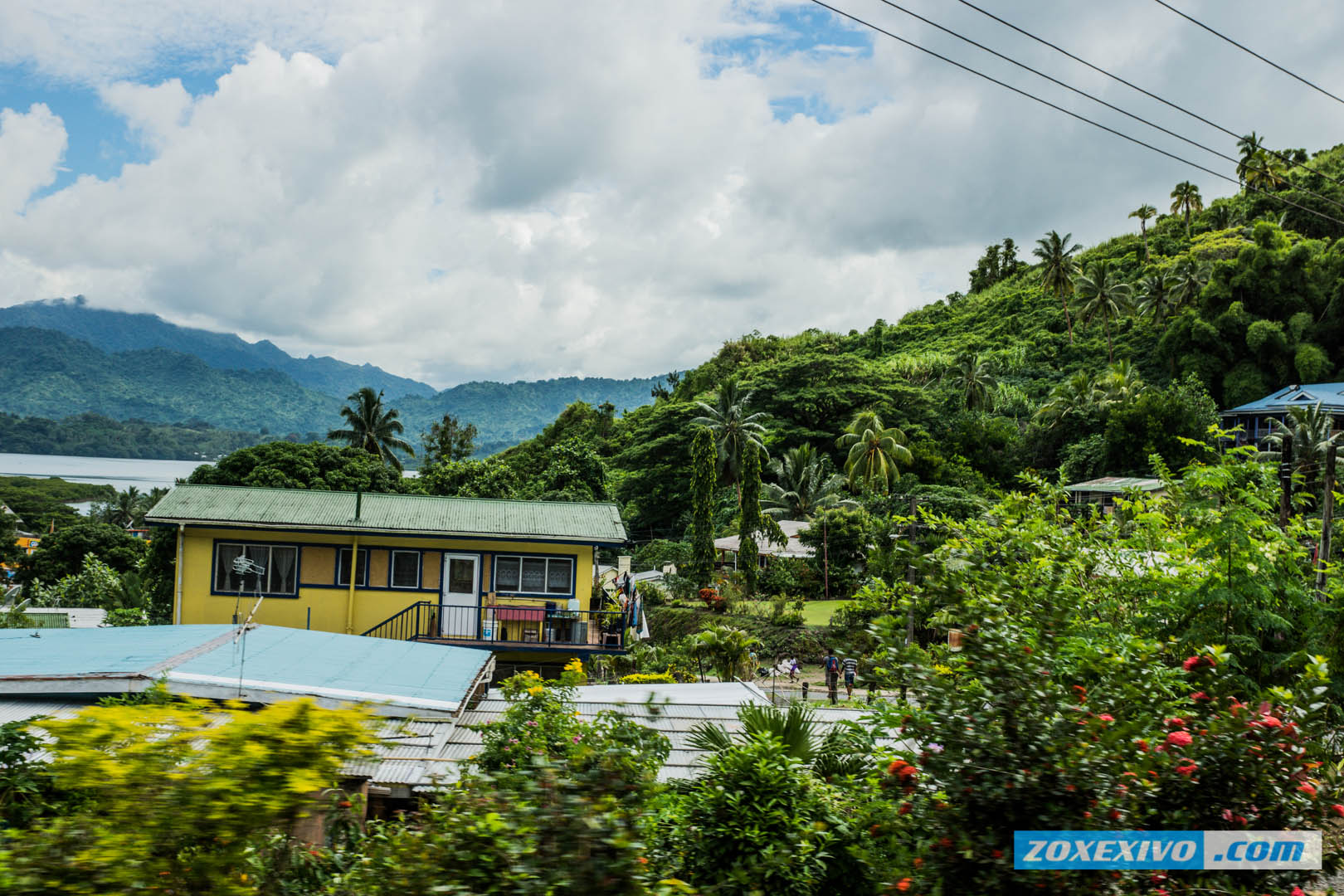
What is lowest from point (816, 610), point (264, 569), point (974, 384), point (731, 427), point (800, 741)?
point (816, 610)

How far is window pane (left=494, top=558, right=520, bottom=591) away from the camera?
17.3 m

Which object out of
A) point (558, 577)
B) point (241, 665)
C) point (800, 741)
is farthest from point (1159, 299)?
point (241, 665)

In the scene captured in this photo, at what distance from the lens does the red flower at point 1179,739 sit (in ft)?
10.5

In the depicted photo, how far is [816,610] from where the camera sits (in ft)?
93.4

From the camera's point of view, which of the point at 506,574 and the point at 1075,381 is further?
the point at 1075,381

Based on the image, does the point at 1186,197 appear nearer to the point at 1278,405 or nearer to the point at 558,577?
the point at 1278,405

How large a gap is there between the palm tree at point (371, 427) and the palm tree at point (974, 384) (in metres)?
35.6

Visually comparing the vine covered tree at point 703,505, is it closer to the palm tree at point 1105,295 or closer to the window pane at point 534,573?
the window pane at point 534,573

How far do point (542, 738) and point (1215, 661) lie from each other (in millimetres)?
3570

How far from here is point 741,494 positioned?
32.1 metres

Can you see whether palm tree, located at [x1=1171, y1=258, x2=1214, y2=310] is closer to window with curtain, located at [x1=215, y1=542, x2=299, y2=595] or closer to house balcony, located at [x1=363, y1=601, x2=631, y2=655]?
house balcony, located at [x1=363, y1=601, x2=631, y2=655]

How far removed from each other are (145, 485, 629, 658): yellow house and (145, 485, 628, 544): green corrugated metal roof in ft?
0.12

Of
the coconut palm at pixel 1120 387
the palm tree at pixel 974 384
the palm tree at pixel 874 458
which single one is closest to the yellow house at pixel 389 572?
the palm tree at pixel 874 458

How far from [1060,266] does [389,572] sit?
197 ft
